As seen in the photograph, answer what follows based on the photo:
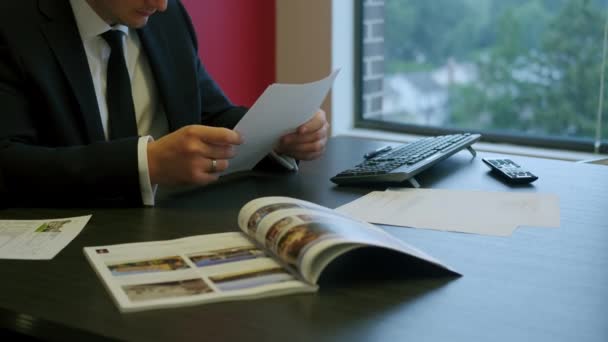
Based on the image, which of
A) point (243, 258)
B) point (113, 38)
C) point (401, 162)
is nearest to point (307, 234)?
point (243, 258)

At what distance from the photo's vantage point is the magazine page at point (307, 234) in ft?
3.10

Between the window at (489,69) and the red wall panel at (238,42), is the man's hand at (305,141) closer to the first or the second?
the red wall panel at (238,42)

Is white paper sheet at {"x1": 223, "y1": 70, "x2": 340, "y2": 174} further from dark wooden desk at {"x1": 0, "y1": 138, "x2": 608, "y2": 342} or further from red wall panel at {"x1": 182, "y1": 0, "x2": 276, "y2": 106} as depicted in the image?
red wall panel at {"x1": 182, "y1": 0, "x2": 276, "y2": 106}

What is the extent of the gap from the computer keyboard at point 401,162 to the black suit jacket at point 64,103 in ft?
1.32

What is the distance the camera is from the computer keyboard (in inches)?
58.1

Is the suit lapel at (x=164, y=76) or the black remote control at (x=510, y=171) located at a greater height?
the suit lapel at (x=164, y=76)

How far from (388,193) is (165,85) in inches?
24.6

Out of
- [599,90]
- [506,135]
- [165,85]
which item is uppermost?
[165,85]

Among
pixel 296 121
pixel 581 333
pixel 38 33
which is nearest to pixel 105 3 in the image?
pixel 38 33

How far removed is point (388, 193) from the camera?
56.5 inches

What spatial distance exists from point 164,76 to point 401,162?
590 millimetres

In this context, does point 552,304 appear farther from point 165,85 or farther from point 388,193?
point 165,85

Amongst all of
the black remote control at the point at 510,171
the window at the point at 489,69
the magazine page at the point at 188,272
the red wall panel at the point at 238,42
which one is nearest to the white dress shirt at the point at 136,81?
the magazine page at the point at 188,272

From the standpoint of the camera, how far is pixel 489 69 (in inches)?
129
